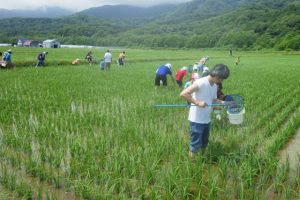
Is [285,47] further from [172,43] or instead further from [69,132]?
[69,132]

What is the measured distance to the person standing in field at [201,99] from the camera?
414cm

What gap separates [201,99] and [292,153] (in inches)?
80.3

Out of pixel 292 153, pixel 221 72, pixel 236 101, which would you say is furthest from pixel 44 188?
pixel 292 153

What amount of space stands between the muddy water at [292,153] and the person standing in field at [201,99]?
4.21 ft

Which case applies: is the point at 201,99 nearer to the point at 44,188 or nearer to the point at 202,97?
the point at 202,97

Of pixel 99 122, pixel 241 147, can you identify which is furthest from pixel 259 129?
pixel 99 122

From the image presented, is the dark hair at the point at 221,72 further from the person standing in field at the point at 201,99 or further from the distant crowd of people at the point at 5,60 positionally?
the distant crowd of people at the point at 5,60

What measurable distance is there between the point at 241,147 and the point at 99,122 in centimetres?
310

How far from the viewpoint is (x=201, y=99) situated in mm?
4348

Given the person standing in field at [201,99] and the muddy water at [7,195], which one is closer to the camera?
the muddy water at [7,195]

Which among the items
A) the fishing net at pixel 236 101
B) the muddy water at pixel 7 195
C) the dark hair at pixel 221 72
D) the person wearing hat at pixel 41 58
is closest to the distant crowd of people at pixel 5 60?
the person wearing hat at pixel 41 58

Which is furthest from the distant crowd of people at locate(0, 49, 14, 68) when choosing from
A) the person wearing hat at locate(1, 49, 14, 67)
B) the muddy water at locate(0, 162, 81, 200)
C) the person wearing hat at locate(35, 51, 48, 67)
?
the muddy water at locate(0, 162, 81, 200)

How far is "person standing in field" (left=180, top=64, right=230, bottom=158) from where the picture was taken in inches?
163

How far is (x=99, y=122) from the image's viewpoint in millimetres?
6820
